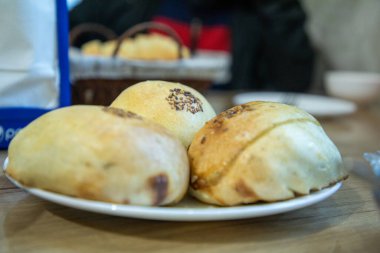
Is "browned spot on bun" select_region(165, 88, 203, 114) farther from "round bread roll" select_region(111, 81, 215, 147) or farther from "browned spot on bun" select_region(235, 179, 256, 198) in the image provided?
"browned spot on bun" select_region(235, 179, 256, 198)

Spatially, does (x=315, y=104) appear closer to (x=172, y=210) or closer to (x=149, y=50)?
(x=149, y=50)

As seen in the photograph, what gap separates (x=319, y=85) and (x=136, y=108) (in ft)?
6.43

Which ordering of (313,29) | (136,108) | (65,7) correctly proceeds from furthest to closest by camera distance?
(313,29) < (65,7) < (136,108)

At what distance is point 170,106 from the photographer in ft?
1.38

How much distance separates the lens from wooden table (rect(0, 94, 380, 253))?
0.31 meters

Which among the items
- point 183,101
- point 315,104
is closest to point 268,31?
point 315,104

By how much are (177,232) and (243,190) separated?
0.22 ft

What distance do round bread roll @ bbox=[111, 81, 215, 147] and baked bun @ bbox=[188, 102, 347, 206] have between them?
0.15 ft

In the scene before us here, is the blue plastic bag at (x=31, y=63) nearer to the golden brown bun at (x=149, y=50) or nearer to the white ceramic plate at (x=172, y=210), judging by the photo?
the white ceramic plate at (x=172, y=210)

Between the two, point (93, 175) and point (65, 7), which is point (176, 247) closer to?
point (93, 175)

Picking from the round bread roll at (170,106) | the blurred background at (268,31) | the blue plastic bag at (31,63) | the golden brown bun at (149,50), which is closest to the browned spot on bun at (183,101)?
the round bread roll at (170,106)

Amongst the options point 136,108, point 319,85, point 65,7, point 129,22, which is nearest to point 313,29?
point 319,85

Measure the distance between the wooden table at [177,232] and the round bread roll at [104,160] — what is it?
0.11 ft

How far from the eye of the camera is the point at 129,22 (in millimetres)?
2100
